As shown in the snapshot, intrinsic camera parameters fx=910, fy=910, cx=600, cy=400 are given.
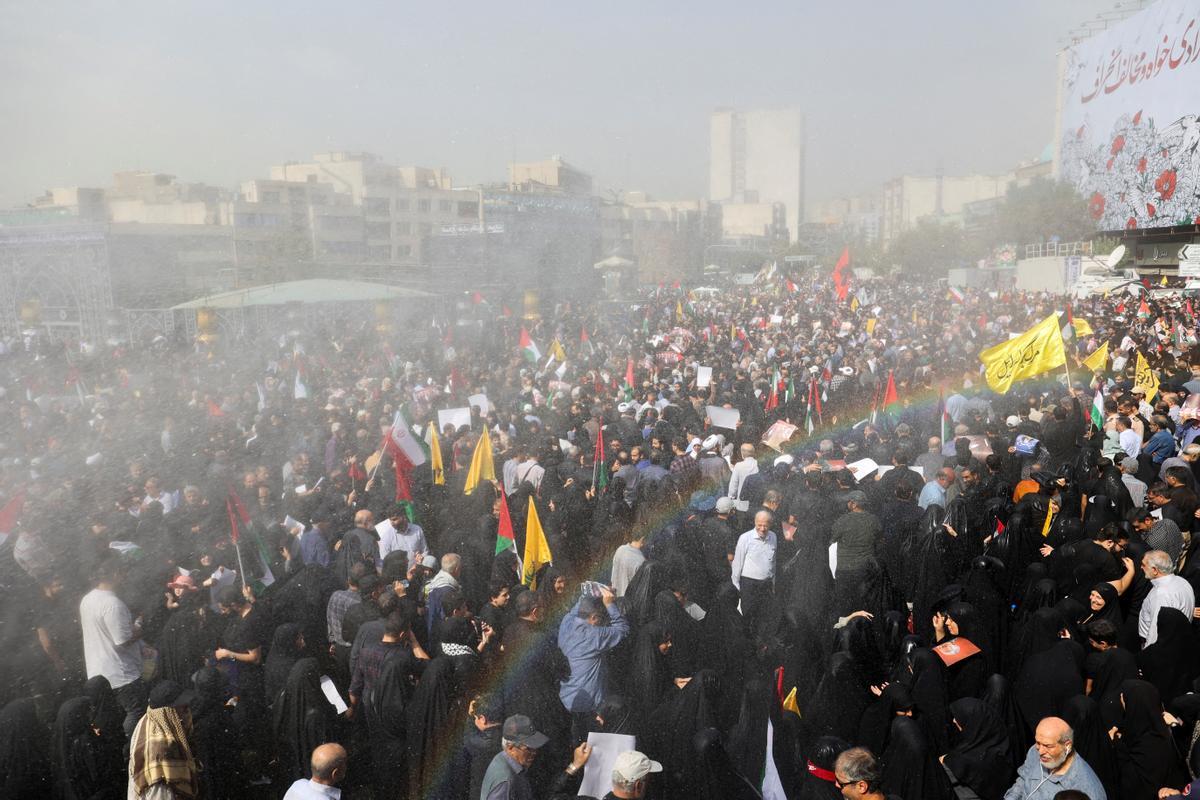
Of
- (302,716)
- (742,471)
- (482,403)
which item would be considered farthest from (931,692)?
(482,403)

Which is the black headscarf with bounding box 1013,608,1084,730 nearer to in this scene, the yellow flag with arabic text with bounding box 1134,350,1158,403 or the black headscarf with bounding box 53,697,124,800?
the black headscarf with bounding box 53,697,124,800

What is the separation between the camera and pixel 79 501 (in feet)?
23.4

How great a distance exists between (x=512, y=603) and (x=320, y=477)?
4.11 meters

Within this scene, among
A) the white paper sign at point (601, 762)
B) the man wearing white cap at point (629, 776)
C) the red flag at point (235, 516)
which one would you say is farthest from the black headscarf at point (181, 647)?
the man wearing white cap at point (629, 776)

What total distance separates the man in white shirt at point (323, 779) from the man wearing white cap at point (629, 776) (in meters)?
0.97

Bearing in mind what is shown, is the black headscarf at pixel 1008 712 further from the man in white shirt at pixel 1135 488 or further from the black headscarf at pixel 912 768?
the man in white shirt at pixel 1135 488

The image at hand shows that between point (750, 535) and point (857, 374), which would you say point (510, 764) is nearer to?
point (750, 535)

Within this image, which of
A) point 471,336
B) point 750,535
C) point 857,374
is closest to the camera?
point 750,535

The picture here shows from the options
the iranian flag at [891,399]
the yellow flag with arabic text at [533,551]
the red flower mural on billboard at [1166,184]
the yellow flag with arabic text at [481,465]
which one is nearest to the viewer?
the yellow flag with arabic text at [533,551]

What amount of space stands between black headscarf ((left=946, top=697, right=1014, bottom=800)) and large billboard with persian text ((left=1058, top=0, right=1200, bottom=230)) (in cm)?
3102

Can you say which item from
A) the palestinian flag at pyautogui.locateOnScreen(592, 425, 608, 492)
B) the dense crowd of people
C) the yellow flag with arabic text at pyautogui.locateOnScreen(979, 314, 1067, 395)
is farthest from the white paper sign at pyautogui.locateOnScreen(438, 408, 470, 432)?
the yellow flag with arabic text at pyautogui.locateOnScreen(979, 314, 1067, 395)

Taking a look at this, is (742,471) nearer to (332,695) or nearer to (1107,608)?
(1107,608)

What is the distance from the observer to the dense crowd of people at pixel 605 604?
146 inches

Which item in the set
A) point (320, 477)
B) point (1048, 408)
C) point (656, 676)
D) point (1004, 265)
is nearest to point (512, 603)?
point (656, 676)
